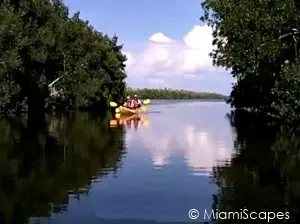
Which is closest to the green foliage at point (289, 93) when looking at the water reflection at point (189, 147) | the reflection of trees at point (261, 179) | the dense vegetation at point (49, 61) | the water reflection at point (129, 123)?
the water reflection at point (189, 147)

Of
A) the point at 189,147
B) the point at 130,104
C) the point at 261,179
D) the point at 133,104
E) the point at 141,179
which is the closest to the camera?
the point at 261,179

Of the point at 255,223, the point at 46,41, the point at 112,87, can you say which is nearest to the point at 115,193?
the point at 255,223

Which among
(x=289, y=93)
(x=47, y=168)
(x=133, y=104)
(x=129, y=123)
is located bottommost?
(x=47, y=168)

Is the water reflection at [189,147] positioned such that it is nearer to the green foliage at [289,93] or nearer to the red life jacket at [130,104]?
the green foliage at [289,93]

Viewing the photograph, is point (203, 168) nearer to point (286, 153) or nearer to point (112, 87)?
point (286, 153)

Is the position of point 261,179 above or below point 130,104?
below

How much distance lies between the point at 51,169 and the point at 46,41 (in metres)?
45.2

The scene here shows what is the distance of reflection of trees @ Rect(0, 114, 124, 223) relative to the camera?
14727 mm

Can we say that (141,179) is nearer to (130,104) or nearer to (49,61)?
(130,104)

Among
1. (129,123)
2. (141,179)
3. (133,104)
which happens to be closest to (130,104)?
(133,104)

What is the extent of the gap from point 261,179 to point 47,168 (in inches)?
314

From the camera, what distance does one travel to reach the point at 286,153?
26062mm

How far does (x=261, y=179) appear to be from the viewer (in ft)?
61.1

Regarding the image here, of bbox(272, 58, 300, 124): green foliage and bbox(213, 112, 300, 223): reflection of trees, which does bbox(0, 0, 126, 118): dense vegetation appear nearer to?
bbox(272, 58, 300, 124): green foliage
